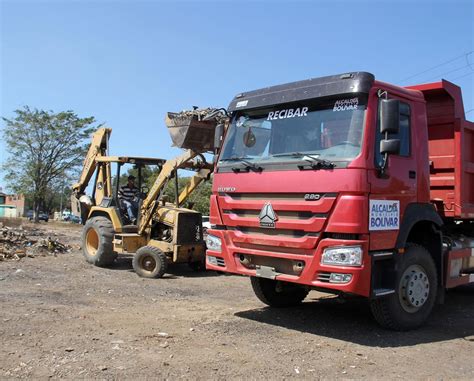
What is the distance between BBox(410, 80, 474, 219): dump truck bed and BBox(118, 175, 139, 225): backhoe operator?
7624 millimetres

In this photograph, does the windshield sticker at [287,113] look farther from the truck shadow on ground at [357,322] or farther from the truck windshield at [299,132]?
the truck shadow on ground at [357,322]

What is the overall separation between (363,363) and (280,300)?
9.29 ft

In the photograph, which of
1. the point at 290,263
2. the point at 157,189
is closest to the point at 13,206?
the point at 157,189

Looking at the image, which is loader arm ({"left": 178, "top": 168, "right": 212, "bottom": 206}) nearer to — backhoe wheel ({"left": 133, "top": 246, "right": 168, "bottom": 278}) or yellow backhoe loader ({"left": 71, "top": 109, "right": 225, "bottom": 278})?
yellow backhoe loader ({"left": 71, "top": 109, "right": 225, "bottom": 278})

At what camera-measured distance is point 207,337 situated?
6.04 metres

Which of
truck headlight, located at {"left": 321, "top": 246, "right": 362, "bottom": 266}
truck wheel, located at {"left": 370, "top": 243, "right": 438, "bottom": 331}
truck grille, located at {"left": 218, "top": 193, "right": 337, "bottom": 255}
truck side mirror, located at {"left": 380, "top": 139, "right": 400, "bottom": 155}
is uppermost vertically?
truck side mirror, located at {"left": 380, "top": 139, "right": 400, "bottom": 155}

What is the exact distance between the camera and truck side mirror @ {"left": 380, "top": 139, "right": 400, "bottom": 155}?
584cm

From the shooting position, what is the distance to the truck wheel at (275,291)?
7844mm

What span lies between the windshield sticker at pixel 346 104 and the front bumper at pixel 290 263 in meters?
1.56

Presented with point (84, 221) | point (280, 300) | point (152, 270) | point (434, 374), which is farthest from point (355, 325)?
point (84, 221)

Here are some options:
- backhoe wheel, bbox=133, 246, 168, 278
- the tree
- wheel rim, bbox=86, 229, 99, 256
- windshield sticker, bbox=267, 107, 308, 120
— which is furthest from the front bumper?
the tree

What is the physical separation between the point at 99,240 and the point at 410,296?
817 cm

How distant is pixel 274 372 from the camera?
193 inches

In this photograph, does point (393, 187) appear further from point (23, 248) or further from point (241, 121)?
point (23, 248)
